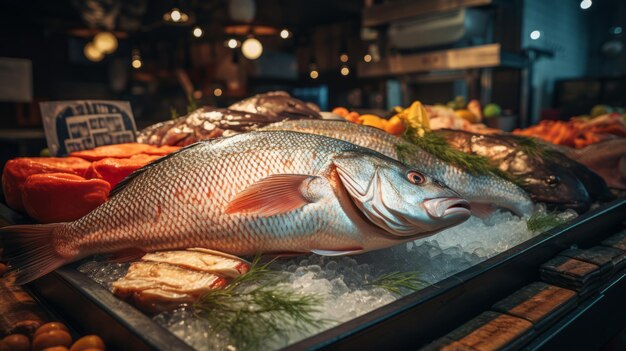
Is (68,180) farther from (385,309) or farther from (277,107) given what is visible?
(385,309)

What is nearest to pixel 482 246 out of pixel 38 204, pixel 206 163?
pixel 206 163

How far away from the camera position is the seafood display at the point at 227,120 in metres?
2.17

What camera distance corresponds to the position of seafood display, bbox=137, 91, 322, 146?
2.17 metres

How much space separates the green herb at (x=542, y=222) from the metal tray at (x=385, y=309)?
0.06 meters

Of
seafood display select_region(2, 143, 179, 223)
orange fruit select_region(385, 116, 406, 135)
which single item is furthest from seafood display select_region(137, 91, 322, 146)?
orange fruit select_region(385, 116, 406, 135)

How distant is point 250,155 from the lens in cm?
129

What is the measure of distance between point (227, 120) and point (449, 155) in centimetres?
108

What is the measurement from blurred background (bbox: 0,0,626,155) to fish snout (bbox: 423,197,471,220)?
197cm

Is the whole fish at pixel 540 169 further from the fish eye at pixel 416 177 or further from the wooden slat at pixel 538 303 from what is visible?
the fish eye at pixel 416 177

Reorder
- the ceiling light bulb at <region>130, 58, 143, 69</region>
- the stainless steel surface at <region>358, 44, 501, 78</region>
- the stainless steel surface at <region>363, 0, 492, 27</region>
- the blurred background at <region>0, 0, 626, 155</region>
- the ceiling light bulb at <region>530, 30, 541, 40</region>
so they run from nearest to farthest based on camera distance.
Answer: the stainless steel surface at <region>358, 44, 501, 78</region>
the stainless steel surface at <region>363, 0, 492, 27</region>
the blurred background at <region>0, 0, 626, 155</region>
the ceiling light bulb at <region>530, 30, 541, 40</region>
the ceiling light bulb at <region>130, 58, 143, 69</region>

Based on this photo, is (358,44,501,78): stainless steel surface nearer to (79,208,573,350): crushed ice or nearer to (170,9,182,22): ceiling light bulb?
(170,9,182,22): ceiling light bulb

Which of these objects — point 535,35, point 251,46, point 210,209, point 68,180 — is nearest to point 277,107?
point 68,180

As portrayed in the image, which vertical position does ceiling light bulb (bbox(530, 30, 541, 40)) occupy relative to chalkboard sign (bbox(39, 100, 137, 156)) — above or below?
above

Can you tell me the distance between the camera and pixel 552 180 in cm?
198
